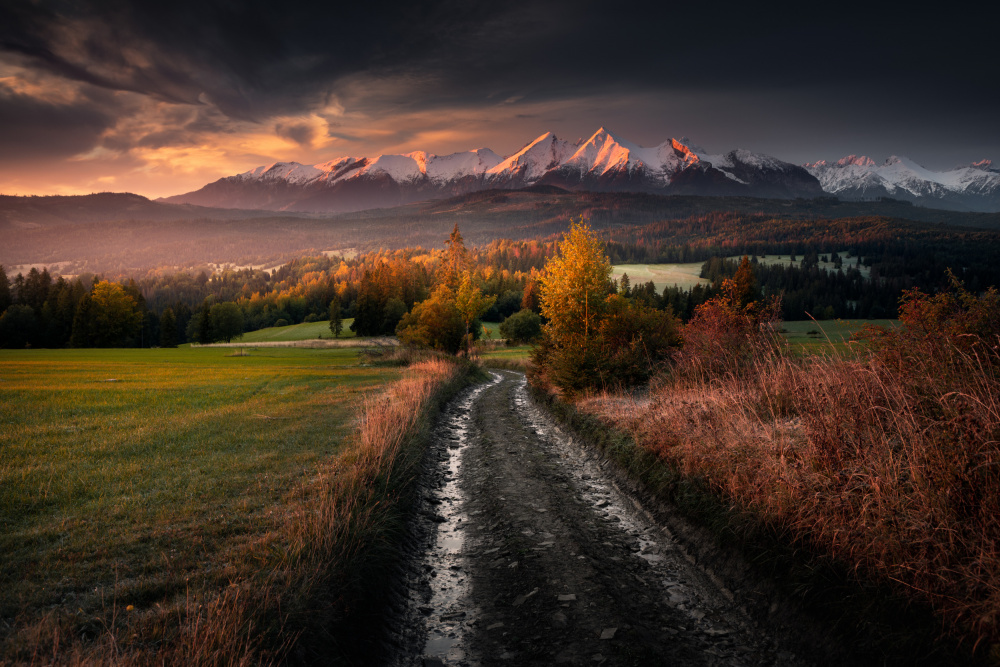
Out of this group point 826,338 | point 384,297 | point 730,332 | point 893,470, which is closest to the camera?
point 893,470

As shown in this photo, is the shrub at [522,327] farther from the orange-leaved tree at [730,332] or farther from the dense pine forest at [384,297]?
the orange-leaved tree at [730,332]

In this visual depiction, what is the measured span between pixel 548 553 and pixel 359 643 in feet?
12.3

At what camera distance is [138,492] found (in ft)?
33.4

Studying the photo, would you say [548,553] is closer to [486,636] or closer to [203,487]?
[486,636]

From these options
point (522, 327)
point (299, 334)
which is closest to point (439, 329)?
point (522, 327)

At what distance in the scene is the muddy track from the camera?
6094 mm

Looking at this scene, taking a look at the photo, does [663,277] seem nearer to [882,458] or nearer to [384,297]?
[384,297]

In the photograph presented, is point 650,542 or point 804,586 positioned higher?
point 804,586

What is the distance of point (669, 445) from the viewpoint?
1218cm

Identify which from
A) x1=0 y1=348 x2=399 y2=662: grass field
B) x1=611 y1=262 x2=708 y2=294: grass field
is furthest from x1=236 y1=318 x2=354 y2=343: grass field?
x1=611 y1=262 x2=708 y2=294: grass field

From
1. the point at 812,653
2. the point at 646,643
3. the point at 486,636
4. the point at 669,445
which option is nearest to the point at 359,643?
the point at 486,636

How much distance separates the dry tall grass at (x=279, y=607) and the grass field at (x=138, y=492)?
0.70 feet

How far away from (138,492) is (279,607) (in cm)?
725

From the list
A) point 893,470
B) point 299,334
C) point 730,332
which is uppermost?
point 893,470
